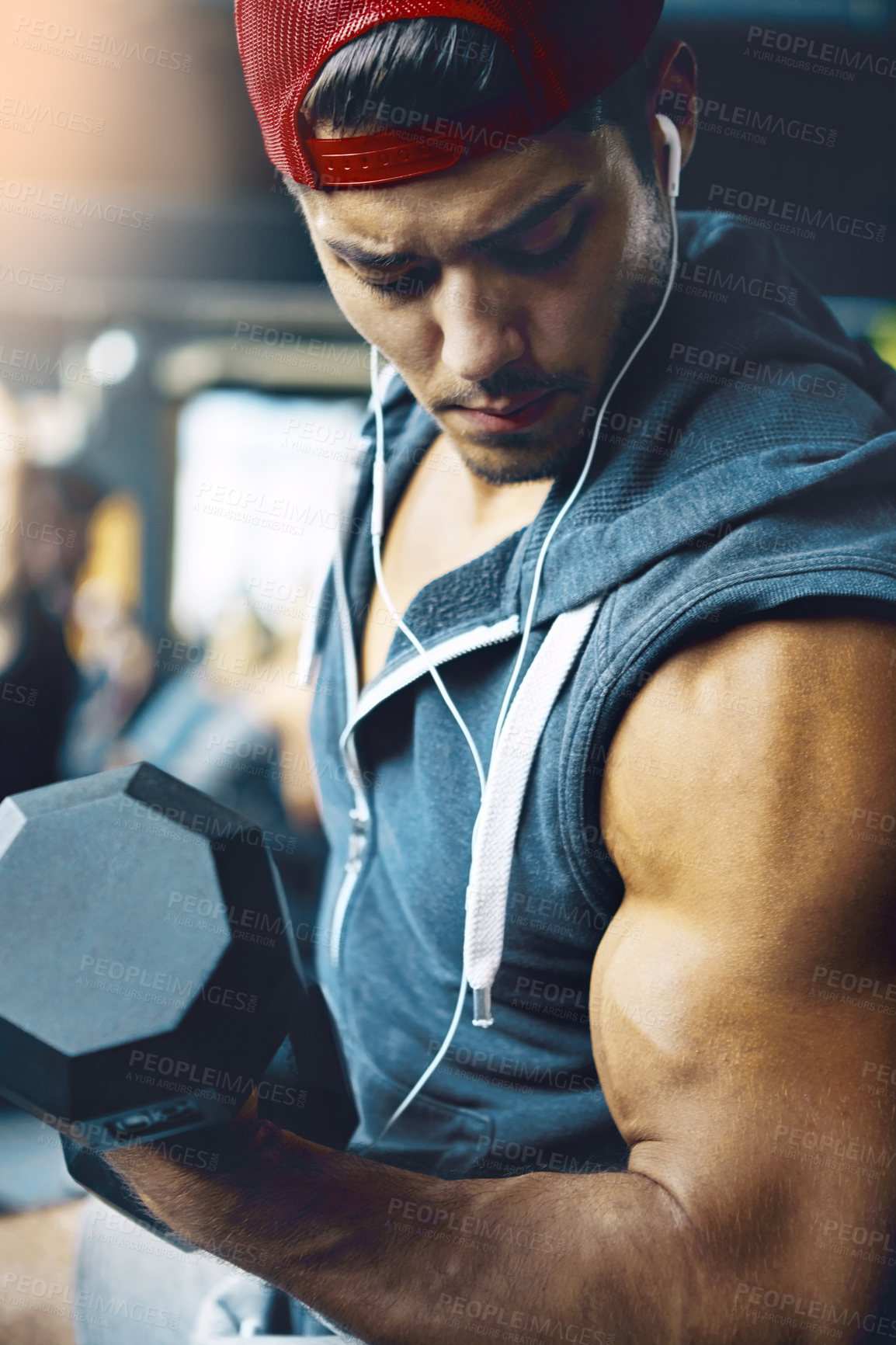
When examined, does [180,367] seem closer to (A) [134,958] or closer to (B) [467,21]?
(B) [467,21]

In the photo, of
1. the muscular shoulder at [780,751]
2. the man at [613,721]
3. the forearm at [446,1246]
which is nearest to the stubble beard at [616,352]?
the man at [613,721]

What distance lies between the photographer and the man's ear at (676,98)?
Result: 51cm

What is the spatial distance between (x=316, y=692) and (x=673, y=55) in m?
0.49

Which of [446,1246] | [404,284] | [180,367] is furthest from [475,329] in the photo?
[180,367]

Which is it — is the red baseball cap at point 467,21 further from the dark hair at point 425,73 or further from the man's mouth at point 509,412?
the man's mouth at point 509,412

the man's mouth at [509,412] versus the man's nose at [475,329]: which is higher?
the man's nose at [475,329]

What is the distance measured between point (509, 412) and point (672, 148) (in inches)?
6.8

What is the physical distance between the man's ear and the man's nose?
12 centimetres

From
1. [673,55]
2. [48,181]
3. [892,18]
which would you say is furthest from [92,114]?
[892,18]

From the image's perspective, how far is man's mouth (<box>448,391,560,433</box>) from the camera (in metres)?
0.54

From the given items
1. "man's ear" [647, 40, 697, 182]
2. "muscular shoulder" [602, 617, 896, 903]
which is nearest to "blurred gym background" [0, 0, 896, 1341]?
"man's ear" [647, 40, 697, 182]

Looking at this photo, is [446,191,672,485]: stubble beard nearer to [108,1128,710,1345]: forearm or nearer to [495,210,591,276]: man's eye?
[495,210,591,276]: man's eye

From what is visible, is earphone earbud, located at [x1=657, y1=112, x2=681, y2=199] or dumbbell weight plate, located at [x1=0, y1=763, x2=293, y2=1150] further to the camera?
earphone earbud, located at [x1=657, y1=112, x2=681, y2=199]

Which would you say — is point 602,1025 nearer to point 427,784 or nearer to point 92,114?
point 427,784
